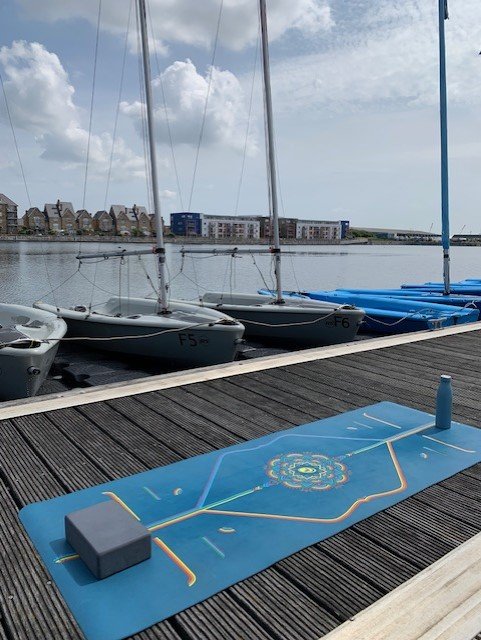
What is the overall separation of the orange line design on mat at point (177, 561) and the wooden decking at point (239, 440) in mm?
171

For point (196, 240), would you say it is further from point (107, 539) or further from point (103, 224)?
point (107, 539)

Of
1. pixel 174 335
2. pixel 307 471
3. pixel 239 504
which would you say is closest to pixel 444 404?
pixel 307 471

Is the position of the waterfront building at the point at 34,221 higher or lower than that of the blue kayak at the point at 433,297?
higher

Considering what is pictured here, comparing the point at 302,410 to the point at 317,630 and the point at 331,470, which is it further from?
the point at 317,630

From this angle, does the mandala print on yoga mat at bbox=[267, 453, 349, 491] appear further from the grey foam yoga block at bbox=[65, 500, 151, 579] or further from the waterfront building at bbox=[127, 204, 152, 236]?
the waterfront building at bbox=[127, 204, 152, 236]

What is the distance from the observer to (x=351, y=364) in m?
6.99

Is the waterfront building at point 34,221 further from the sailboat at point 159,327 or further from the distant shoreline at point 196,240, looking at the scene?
the sailboat at point 159,327

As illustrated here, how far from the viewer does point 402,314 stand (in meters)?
12.7

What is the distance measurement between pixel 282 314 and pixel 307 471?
8126mm

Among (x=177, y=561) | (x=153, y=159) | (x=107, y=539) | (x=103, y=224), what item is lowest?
(x=177, y=561)

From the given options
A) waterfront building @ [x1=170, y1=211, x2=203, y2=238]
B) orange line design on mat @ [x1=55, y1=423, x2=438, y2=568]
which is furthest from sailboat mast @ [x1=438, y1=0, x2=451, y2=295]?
waterfront building @ [x1=170, y1=211, x2=203, y2=238]

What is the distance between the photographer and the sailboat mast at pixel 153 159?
35.2 ft

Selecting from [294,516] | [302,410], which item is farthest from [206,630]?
[302,410]

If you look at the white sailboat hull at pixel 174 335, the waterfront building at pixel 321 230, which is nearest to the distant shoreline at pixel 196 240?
the waterfront building at pixel 321 230
